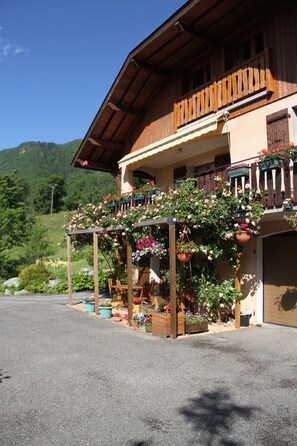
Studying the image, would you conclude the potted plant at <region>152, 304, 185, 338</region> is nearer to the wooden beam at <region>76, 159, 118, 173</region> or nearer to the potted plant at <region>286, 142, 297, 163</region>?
the potted plant at <region>286, 142, 297, 163</region>

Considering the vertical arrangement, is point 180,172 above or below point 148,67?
below

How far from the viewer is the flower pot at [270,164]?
9297mm

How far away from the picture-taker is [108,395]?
597 cm

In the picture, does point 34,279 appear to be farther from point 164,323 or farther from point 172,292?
point 172,292

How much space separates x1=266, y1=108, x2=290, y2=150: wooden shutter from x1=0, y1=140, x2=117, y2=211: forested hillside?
80.1 m

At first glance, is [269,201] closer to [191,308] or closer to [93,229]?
[191,308]

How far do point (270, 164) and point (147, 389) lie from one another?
5862 mm

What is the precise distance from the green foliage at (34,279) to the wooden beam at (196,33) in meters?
14.8

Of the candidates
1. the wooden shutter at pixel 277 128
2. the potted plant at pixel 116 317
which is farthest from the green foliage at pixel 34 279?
the wooden shutter at pixel 277 128

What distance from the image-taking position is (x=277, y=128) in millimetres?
10992

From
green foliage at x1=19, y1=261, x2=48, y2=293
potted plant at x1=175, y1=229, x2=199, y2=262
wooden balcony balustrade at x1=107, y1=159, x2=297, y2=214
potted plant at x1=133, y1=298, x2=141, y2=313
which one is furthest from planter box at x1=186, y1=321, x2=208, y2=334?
green foliage at x1=19, y1=261, x2=48, y2=293

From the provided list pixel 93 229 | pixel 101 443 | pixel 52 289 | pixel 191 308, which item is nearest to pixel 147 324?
pixel 191 308

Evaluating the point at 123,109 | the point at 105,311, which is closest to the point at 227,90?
the point at 123,109

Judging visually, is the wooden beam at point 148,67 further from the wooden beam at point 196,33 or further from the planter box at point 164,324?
the planter box at point 164,324
